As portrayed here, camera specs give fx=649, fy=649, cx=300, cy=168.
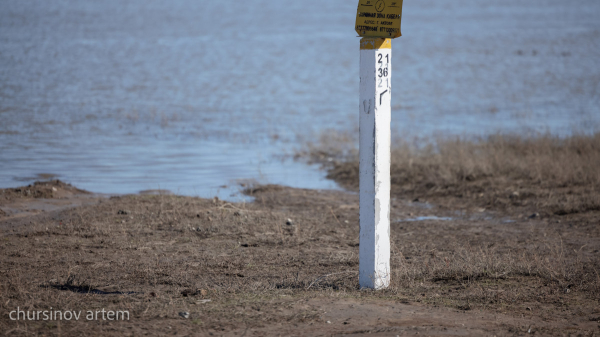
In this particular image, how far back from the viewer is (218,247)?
7660 mm

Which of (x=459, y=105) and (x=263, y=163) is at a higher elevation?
(x=459, y=105)

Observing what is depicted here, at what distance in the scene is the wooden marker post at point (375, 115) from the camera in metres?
5.50

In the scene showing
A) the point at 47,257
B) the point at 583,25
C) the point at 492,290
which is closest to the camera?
the point at 492,290

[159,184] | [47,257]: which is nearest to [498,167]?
[159,184]

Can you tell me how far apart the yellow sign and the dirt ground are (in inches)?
87.8

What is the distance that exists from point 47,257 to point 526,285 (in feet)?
16.2

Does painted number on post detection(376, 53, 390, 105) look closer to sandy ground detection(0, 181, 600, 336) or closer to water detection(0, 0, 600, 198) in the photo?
sandy ground detection(0, 181, 600, 336)

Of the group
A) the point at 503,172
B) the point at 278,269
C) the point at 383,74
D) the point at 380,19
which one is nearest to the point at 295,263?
the point at 278,269

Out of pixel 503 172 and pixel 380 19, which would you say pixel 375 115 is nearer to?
pixel 380 19

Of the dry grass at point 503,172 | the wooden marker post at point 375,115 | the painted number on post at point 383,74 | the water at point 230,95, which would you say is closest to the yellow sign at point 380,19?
the wooden marker post at point 375,115

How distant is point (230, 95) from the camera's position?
27484mm

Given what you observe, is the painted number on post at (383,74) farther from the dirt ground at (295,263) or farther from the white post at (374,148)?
the dirt ground at (295,263)

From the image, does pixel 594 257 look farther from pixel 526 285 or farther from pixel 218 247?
pixel 218 247

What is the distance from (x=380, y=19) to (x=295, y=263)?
288 cm
